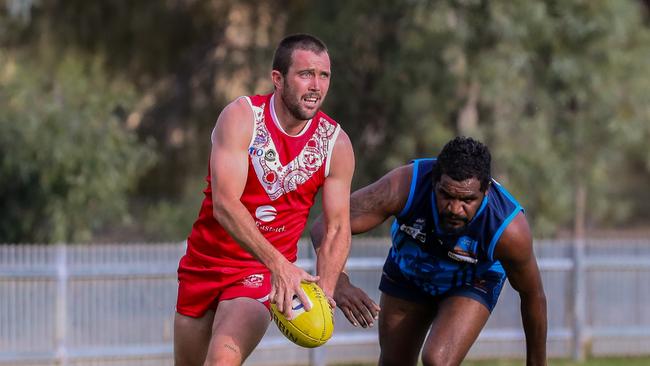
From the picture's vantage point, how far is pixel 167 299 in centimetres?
1272

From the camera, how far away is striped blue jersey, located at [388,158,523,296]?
21.2ft

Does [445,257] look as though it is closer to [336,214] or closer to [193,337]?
[336,214]

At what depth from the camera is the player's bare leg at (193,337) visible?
6.49m

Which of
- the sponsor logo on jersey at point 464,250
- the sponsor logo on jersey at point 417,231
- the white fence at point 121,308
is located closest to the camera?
the sponsor logo on jersey at point 464,250

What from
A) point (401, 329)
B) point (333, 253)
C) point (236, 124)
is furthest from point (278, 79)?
point (401, 329)

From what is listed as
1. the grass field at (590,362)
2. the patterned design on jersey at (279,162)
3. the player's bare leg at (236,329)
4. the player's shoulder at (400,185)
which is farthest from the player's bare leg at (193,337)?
the grass field at (590,362)

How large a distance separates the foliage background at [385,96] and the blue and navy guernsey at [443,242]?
394 inches

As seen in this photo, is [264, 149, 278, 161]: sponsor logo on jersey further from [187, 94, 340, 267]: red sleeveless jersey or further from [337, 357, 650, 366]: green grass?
[337, 357, 650, 366]: green grass

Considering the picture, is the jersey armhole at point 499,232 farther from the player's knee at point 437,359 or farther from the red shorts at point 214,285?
the red shorts at point 214,285

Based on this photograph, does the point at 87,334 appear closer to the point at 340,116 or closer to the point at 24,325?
the point at 24,325

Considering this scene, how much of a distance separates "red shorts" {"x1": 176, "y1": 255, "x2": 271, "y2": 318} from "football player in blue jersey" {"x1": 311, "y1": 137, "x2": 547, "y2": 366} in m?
0.46

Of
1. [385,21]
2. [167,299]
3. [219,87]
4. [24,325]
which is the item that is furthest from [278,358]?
[219,87]

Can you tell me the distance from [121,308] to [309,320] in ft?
23.2

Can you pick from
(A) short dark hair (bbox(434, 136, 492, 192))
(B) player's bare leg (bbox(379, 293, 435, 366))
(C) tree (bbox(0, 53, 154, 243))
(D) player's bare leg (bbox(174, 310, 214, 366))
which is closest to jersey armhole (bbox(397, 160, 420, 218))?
(A) short dark hair (bbox(434, 136, 492, 192))
